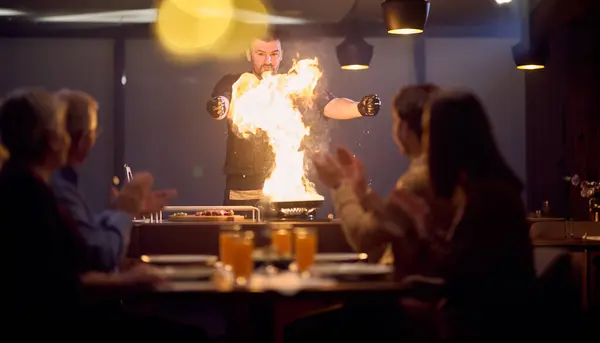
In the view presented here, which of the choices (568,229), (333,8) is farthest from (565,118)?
(568,229)

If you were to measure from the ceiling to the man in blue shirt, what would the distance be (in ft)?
18.8

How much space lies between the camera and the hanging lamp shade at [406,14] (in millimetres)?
5168

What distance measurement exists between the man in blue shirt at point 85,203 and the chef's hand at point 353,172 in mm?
943

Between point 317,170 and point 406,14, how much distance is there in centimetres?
165

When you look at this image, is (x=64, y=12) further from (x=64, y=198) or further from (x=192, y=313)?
(x=64, y=198)

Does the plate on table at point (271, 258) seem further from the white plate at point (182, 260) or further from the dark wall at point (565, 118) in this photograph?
the dark wall at point (565, 118)

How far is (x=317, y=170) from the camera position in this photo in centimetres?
396

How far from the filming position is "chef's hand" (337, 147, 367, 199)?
3.81m

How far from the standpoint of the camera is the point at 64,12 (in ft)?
30.6

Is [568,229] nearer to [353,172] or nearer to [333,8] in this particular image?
[353,172]

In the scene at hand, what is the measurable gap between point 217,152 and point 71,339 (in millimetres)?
7201

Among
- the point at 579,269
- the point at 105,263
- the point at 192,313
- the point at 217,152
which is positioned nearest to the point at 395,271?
the point at 579,269

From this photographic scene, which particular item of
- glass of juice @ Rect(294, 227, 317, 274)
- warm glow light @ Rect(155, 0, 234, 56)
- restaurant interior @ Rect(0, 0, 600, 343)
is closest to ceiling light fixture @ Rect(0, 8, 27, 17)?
restaurant interior @ Rect(0, 0, 600, 343)

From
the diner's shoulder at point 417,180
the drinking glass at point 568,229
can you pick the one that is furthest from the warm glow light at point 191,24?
the diner's shoulder at point 417,180
